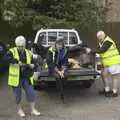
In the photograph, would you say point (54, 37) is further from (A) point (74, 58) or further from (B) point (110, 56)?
(B) point (110, 56)

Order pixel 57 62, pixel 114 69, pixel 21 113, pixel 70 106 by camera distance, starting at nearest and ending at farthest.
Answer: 1. pixel 21 113
2. pixel 70 106
3. pixel 57 62
4. pixel 114 69

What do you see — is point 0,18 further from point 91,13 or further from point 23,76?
point 23,76

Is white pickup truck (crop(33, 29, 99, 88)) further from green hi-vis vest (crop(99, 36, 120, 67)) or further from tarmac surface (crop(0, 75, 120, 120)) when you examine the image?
tarmac surface (crop(0, 75, 120, 120))

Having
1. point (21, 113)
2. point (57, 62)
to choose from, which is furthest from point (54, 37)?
point (21, 113)

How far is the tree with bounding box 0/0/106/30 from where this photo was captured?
16.8 metres

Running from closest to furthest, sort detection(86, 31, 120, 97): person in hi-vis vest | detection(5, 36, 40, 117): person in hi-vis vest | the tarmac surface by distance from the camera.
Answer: detection(5, 36, 40, 117): person in hi-vis vest → the tarmac surface → detection(86, 31, 120, 97): person in hi-vis vest

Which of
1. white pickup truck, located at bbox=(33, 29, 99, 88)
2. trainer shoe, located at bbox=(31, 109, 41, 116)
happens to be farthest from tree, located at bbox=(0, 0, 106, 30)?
trainer shoe, located at bbox=(31, 109, 41, 116)

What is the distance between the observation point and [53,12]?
1753 centimetres

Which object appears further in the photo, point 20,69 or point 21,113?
point 21,113

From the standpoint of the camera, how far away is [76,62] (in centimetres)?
→ 1066

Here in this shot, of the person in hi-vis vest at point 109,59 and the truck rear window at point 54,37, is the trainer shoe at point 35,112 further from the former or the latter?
the truck rear window at point 54,37

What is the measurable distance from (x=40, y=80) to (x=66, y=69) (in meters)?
0.72

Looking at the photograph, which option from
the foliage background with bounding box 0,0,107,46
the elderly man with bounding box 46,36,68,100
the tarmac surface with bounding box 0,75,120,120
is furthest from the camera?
the foliage background with bounding box 0,0,107,46

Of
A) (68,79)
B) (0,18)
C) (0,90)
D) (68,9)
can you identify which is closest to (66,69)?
(68,79)
